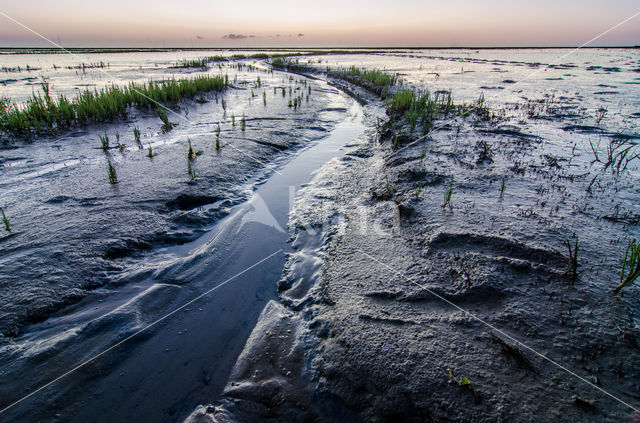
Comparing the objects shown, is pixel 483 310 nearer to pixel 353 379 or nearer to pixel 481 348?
pixel 481 348

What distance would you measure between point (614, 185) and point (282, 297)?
4967 millimetres

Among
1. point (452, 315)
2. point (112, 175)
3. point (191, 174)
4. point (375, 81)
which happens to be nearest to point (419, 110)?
point (191, 174)

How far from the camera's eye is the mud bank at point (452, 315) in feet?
5.65

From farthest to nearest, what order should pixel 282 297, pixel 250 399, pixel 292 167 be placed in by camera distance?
pixel 292 167
pixel 282 297
pixel 250 399

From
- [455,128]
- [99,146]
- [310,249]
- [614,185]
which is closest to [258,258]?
[310,249]

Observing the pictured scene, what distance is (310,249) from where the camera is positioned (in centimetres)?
356

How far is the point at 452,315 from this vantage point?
2271 mm

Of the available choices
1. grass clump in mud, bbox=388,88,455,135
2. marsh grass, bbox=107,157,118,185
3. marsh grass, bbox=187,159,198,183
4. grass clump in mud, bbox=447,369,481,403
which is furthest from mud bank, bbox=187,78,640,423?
grass clump in mud, bbox=388,88,455,135

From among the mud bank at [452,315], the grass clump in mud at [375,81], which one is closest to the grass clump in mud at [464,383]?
the mud bank at [452,315]

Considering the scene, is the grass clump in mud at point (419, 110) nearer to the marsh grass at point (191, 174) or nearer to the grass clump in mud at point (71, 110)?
the marsh grass at point (191, 174)

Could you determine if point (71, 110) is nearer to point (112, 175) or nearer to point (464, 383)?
point (112, 175)

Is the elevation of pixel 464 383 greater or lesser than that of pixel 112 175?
lesser

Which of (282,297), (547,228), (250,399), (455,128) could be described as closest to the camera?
(250,399)

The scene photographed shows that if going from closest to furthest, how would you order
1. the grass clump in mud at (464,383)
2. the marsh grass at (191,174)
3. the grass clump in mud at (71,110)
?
the grass clump in mud at (464,383), the marsh grass at (191,174), the grass clump in mud at (71,110)
